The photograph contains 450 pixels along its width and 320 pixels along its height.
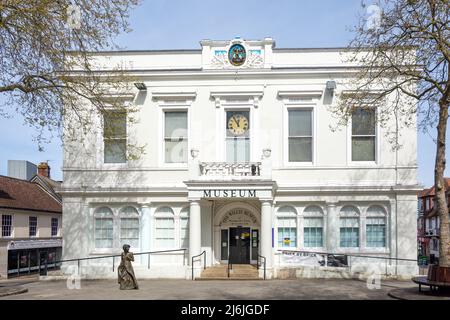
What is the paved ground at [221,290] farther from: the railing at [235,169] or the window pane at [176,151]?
the window pane at [176,151]

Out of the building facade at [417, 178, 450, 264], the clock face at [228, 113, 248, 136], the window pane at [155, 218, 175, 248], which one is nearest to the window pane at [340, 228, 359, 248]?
the clock face at [228, 113, 248, 136]

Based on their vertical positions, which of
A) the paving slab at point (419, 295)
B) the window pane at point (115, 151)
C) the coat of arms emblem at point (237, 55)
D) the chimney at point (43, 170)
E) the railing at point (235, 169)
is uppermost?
the coat of arms emblem at point (237, 55)

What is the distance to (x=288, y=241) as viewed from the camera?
80.4ft

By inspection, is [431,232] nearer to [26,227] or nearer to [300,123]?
[300,123]

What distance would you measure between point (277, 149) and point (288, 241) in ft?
13.8

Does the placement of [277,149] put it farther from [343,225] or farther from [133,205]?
[133,205]

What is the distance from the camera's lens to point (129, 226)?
82.5 feet

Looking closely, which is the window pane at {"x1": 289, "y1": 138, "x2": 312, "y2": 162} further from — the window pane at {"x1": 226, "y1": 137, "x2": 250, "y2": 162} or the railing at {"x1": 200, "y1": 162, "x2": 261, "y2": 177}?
the railing at {"x1": 200, "y1": 162, "x2": 261, "y2": 177}

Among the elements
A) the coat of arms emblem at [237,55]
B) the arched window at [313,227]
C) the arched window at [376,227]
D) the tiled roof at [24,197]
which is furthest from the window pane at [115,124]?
the tiled roof at [24,197]

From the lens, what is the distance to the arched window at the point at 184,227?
24750mm

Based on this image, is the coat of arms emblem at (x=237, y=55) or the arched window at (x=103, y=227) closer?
the coat of arms emblem at (x=237, y=55)

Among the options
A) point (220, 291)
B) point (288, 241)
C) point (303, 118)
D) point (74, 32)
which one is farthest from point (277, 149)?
point (74, 32)

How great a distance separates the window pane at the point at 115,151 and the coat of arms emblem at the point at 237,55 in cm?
630

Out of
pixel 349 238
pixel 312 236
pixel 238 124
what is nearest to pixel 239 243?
pixel 312 236
